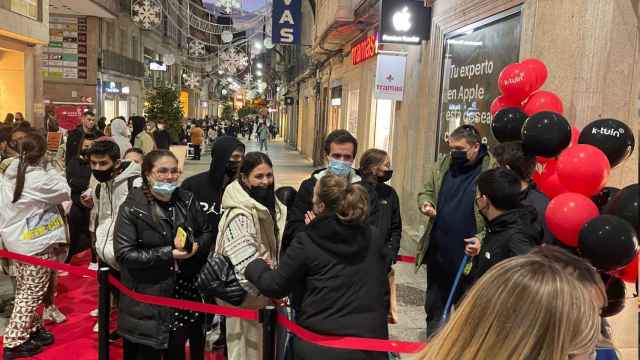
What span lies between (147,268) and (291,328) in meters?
1.18

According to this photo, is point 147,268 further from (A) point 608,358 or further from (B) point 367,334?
(A) point 608,358

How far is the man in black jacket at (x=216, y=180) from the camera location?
4328mm

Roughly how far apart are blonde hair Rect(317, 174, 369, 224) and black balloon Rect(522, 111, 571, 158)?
114 cm

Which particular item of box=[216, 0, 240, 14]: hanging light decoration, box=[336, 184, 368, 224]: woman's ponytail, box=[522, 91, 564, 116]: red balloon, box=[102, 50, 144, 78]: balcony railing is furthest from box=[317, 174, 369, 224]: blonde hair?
box=[102, 50, 144, 78]: balcony railing

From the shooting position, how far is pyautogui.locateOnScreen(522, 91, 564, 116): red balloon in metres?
3.63

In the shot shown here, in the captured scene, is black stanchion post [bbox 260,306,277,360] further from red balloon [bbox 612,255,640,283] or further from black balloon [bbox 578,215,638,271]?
red balloon [bbox 612,255,640,283]

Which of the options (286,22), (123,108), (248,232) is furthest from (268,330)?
(123,108)

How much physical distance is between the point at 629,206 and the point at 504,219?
0.64 meters

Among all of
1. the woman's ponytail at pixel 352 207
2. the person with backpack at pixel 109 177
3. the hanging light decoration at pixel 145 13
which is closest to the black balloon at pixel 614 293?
the woman's ponytail at pixel 352 207

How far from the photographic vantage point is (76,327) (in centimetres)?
514

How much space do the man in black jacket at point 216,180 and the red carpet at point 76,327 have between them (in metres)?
1.28

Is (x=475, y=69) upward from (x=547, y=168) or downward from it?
upward

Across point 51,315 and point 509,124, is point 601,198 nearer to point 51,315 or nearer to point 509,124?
point 509,124

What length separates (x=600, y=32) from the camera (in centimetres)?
404
